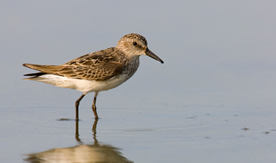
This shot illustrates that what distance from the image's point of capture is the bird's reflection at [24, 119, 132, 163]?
7891 millimetres

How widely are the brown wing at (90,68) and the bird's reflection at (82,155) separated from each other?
2.75m

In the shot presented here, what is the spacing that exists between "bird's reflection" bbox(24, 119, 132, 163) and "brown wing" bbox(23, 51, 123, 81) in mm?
2751

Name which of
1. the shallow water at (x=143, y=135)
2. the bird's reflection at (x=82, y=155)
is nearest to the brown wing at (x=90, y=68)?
the shallow water at (x=143, y=135)

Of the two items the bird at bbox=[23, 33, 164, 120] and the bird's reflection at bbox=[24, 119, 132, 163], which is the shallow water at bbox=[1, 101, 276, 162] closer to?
the bird's reflection at bbox=[24, 119, 132, 163]

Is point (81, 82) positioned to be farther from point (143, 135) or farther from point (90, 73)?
point (143, 135)

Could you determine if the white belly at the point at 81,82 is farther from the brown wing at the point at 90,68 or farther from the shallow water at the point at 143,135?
the shallow water at the point at 143,135

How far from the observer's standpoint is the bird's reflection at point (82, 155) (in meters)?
7.89

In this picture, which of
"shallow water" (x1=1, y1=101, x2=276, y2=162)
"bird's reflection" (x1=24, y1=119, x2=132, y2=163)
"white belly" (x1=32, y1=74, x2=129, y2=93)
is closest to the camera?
"bird's reflection" (x1=24, y1=119, x2=132, y2=163)

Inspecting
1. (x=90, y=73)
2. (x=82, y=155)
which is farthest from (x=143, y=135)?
(x=90, y=73)

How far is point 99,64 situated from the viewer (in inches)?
444

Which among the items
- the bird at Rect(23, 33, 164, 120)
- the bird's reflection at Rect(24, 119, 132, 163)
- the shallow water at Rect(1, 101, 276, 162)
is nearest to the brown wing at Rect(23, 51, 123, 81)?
the bird at Rect(23, 33, 164, 120)

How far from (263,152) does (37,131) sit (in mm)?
4337

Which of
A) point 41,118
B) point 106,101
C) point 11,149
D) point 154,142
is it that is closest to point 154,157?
point 154,142

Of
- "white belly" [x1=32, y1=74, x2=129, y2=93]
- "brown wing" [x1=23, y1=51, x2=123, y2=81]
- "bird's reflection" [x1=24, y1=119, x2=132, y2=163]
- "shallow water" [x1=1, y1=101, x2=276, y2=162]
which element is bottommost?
"bird's reflection" [x1=24, y1=119, x2=132, y2=163]
